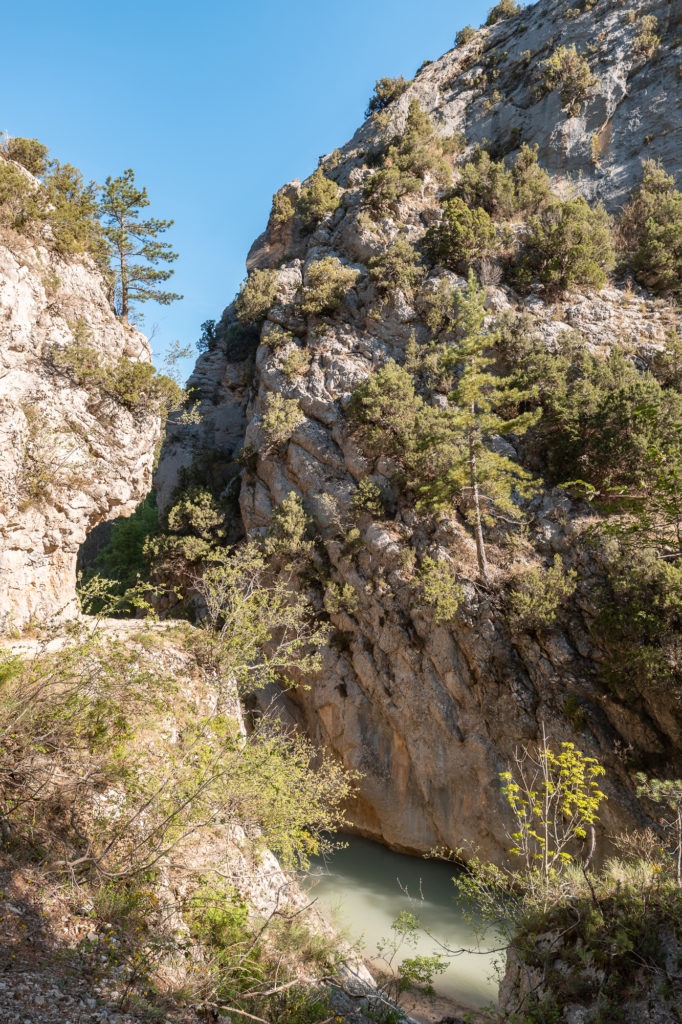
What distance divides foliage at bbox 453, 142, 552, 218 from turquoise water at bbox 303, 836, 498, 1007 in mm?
25064

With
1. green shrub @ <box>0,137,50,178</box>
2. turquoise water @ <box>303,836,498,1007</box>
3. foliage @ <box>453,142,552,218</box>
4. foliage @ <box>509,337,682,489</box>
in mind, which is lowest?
turquoise water @ <box>303,836,498,1007</box>

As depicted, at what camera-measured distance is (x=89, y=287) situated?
10.5 metres

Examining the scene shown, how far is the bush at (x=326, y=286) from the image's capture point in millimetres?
21094

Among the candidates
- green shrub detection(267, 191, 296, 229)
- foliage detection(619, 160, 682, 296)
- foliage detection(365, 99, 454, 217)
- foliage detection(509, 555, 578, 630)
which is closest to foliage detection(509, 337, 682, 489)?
foliage detection(509, 555, 578, 630)

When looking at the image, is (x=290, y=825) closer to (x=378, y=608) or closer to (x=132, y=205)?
(x=378, y=608)

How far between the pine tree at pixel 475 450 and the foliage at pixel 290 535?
4501mm

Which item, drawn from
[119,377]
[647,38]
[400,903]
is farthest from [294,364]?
[647,38]

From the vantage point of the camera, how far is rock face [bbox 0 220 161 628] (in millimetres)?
8477

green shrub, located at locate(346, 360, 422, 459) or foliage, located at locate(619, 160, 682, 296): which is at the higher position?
foliage, located at locate(619, 160, 682, 296)

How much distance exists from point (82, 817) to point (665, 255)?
23.7 metres

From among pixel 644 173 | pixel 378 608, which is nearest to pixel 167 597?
pixel 378 608

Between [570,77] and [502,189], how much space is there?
873 cm

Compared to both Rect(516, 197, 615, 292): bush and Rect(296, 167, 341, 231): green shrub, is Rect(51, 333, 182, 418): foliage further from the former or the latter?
Rect(296, 167, 341, 231): green shrub

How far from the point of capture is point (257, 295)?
2420 cm
